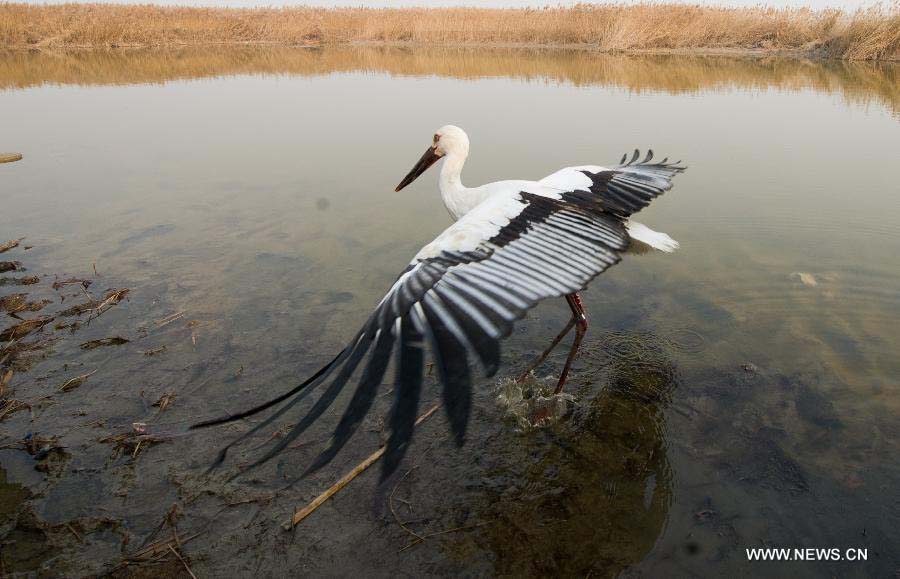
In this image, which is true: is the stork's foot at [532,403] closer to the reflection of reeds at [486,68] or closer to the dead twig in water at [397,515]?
the dead twig in water at [397,515]

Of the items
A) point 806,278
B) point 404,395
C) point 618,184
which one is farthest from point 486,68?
point 404,395

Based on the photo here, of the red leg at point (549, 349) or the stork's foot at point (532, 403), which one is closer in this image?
the stork's foot at point (532, 403)

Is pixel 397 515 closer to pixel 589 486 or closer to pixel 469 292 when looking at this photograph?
pixel 589 486

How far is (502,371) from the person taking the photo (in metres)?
3.98

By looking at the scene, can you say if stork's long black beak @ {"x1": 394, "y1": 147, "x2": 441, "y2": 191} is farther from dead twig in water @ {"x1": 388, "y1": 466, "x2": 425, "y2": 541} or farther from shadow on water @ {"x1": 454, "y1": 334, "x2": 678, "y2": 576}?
dead twig in water @ {"x1": 388, "y1": 466, "x2": 425, "y2": 541}

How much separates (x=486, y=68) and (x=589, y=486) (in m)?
19.1

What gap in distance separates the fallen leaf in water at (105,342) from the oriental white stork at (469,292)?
194 centimetres

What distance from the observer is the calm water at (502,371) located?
8.77 feet

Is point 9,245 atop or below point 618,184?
below

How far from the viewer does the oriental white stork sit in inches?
75.7

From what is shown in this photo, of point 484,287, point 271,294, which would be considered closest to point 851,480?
point 484,287

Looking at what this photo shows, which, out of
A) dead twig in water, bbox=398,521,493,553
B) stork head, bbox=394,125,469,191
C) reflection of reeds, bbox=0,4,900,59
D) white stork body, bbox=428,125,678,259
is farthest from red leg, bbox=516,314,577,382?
reflection of reeds, bbox=0,4,900,59

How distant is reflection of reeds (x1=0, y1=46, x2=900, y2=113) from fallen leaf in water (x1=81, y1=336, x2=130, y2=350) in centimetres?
1328

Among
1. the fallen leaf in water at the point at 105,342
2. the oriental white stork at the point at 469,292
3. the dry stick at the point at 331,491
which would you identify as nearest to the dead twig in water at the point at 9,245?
the fallen leaf in water at the point at 105,342
